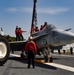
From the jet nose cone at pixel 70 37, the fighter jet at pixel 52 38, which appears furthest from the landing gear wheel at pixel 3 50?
the jet nose cone at pixel 70 37

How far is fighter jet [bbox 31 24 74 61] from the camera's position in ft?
58.4

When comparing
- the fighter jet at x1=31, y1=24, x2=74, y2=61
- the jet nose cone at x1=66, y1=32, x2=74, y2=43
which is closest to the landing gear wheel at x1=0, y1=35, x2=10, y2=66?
the fighter jet at x1=31, y1=24, x2=74, y2=61

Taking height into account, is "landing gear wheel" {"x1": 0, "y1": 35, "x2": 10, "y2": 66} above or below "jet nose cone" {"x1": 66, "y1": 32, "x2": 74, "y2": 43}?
below

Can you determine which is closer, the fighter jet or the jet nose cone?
the jet nose cone

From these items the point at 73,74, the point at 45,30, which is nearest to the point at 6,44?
the point at 73,74

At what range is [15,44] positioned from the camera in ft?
77.0

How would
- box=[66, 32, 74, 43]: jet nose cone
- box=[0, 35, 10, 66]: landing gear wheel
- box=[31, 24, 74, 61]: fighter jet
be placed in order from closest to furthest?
1. box=[0, 35, 10, 66]: landing gear wheel
2. box=[66, 32, 74, 43]: jet nose cone
3. box=[31, 24, 74, 61]: fighter jet

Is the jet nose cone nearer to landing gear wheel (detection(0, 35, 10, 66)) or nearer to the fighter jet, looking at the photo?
the fighter jet

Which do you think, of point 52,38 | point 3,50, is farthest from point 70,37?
point 3,50

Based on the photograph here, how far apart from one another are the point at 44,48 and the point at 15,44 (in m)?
4.60

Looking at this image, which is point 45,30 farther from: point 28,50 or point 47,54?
point 28,50

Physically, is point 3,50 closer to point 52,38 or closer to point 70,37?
point 70,37

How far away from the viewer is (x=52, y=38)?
61.7ft

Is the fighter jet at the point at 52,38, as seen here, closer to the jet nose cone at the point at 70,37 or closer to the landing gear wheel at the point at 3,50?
the jet nose cone at the point at 70,37
